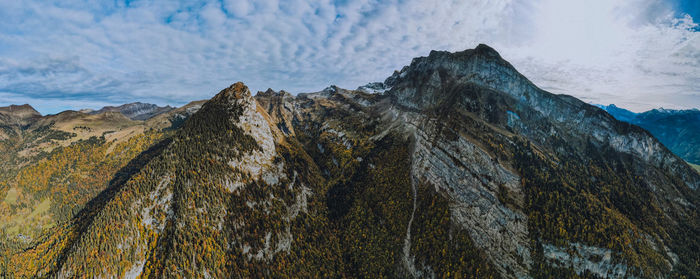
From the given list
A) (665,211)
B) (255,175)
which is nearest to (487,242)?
(255,175)

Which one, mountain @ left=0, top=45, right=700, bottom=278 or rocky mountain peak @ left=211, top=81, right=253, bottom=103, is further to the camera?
rocky mountain peak @ left=211, top=81, right=253, bottom=103

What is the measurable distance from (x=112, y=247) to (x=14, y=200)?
665 ft

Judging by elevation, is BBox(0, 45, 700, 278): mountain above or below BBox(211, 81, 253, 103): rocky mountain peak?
below

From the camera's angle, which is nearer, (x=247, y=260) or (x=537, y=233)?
(x=537, y=233)

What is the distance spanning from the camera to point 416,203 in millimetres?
101688

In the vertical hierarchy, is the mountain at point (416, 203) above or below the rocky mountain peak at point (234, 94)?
below

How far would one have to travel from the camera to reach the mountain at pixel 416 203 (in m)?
76.2

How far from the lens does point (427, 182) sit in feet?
336

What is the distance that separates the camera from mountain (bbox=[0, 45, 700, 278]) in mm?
76188

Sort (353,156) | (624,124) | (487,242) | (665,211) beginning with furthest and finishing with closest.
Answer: (353,156), (624,124), (665,211), (487,242)

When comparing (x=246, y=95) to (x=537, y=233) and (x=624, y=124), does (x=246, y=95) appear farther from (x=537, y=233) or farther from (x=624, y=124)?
(x=624, y=124)

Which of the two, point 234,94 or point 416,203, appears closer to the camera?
point 416,203

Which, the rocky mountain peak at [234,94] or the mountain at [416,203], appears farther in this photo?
the rocky mountain peak at [234,94]

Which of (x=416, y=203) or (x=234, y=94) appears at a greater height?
(x=234, y=94)
